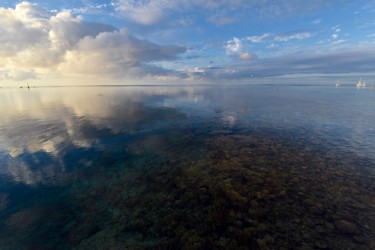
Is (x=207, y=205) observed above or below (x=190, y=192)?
below

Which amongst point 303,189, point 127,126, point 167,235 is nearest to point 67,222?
point 167,235

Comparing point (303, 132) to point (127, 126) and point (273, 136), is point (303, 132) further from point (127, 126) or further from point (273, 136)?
point (127, 126)

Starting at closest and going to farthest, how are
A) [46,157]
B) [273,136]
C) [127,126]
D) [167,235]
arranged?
[167,235]
[46,157]
[273,136]
[127,126]

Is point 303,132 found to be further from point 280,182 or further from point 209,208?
point 209,208

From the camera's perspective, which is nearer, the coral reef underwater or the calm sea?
the coral reef underwater

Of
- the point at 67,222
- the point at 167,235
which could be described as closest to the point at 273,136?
the point at 167,235

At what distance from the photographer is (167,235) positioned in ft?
49.0

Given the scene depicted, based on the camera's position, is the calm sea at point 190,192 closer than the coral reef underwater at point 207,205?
No

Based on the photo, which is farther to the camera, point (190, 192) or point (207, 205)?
point (190, 192)

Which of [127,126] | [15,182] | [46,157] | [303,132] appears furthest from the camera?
[127,126]

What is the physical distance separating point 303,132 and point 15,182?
171 feet

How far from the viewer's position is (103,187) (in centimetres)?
2197

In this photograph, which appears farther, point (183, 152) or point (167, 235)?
point (183, 152)

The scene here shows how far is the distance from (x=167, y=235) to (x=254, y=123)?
139ft
